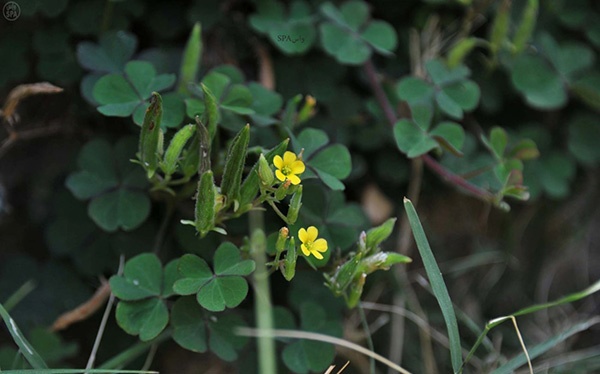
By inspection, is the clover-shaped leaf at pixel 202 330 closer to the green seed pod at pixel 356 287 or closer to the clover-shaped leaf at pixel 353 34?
the green seed pod at pixel 356 287

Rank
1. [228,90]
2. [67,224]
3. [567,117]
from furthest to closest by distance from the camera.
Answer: [567,117] < [67,224] < [228,90]

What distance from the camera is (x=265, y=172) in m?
1.32

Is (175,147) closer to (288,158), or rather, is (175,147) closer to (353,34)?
(288,158)

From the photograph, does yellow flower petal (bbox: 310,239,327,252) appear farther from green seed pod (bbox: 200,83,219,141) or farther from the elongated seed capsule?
the elongated seed capsule

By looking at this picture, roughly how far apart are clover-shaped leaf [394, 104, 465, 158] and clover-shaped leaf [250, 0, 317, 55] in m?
0.40

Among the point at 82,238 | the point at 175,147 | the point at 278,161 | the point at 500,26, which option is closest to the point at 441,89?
the point at 500,26

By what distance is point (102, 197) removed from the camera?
1.69 metres

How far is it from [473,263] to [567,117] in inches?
24.4

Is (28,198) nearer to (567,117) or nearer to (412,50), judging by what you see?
(412,50)

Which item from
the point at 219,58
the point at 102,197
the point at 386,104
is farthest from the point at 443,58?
the point at 102,197

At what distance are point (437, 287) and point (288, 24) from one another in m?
0.93

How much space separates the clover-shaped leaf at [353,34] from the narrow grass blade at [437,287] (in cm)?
61

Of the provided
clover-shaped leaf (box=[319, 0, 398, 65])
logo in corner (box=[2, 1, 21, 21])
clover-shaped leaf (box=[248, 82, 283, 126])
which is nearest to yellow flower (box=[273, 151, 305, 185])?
clover-shaped leaf (box=[248, 82, 283, 126])

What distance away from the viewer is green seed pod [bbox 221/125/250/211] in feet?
4.48
